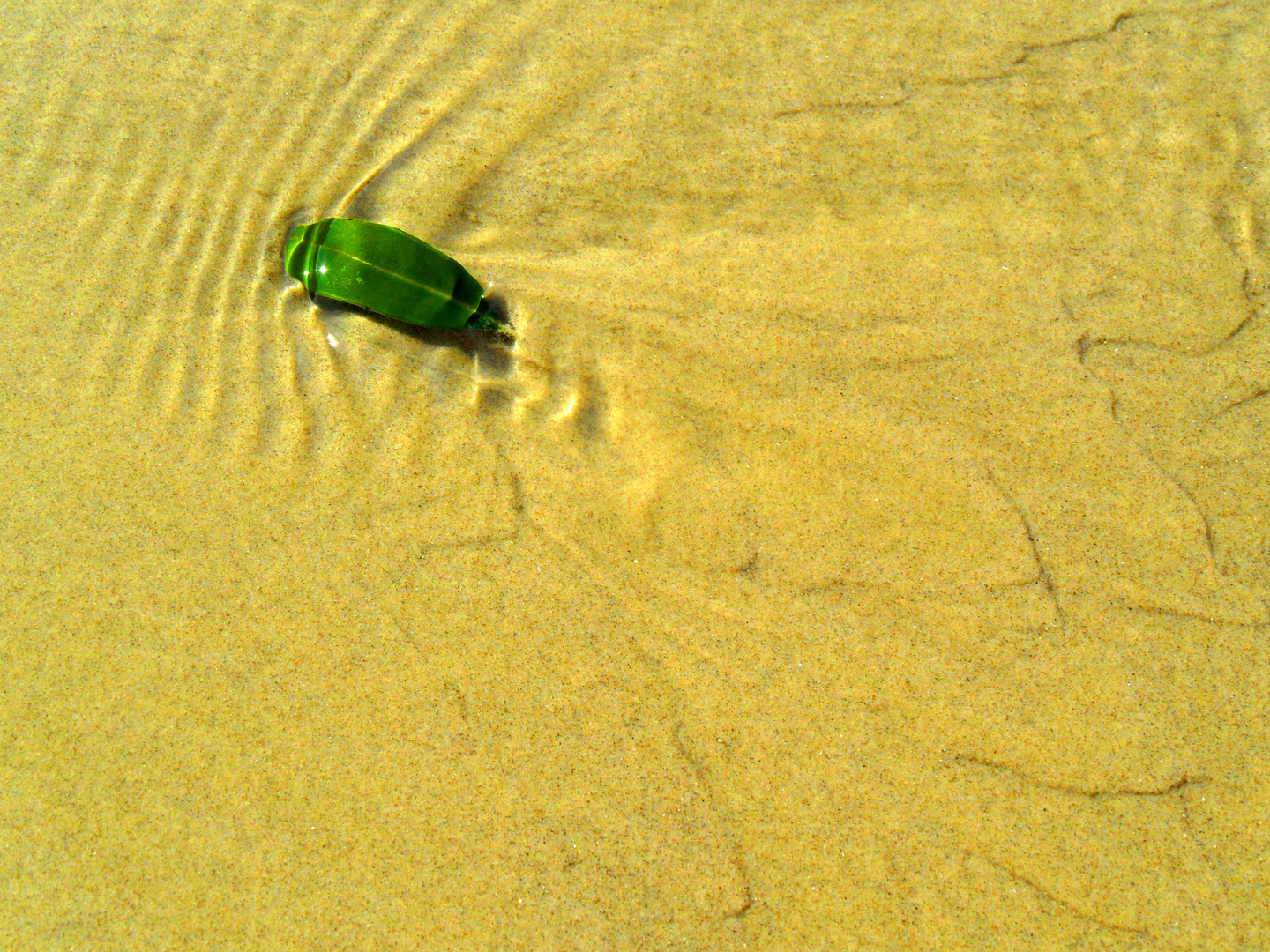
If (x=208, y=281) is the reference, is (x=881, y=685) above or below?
below

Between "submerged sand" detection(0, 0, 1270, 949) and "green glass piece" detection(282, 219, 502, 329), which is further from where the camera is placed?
"green glass piece" detection(282, 219, 502, 329)

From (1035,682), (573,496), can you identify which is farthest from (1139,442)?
(573,496)

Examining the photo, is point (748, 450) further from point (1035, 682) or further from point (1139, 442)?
point (1139, 442)

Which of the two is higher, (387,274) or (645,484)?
(387,274)

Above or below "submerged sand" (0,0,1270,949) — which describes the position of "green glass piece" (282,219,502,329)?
above

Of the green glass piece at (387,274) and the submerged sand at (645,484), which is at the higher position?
the green glass piece at (387,274)
